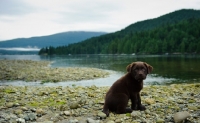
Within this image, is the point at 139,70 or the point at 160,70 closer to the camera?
the point at 139,70

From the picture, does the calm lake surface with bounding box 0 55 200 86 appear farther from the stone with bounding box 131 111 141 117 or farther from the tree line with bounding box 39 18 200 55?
the tree line with bounding box 39 18 200 55

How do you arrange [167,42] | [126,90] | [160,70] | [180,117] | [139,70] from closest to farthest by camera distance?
1. [180,117]
2. [139,70]
3. [126,90]
4. [160,70]
5. [167,42]

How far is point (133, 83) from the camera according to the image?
7.58 m

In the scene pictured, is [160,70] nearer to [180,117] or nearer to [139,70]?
[139,70]

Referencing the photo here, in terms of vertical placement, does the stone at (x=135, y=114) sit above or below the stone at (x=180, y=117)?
below

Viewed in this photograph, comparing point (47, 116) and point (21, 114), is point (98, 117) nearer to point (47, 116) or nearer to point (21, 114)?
point (47, 116)

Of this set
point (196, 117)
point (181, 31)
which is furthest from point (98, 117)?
point (181, 31)

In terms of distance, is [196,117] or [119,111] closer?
[196,117]

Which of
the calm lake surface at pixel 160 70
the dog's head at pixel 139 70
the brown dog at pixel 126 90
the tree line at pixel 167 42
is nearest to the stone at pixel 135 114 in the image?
the brown dog at pixel 126 90

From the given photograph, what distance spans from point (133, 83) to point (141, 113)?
113 cm

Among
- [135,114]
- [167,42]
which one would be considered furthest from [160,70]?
[167,42]

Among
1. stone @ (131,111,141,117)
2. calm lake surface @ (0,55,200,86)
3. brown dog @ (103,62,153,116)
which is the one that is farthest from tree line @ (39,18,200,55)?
stone @ (131,111,141,117)

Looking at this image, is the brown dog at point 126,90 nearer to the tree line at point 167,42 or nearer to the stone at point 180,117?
the stone at point 180,117

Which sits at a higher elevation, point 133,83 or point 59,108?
point 133,83
